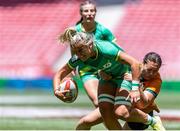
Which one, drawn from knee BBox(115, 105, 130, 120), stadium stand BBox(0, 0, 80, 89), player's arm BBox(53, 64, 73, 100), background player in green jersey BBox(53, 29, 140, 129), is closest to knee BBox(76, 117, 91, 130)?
background player in green jersey BBox(53, 29, 140, 129)

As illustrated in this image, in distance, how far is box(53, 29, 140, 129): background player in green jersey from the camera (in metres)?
7.70

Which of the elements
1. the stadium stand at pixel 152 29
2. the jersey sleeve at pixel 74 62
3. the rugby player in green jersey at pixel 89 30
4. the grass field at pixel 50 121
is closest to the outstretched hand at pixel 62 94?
the jersey sleeve at pixel 74 62

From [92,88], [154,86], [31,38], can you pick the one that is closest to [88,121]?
[92,88]

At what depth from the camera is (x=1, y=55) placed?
24.9 meters

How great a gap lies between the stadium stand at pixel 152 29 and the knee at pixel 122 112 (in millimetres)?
14514

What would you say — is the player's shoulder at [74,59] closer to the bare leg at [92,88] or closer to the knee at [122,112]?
the knee at [122,112]

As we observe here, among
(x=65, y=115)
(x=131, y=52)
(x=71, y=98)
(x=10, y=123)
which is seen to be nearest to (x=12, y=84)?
(x=131, y=52)

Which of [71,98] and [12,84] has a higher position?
[12,84]

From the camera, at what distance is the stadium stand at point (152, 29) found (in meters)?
23.4

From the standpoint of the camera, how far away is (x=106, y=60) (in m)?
7.90

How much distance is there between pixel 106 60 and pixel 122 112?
0.65m

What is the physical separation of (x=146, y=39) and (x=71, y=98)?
15.9 meters

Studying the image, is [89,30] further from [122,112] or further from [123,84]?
[122,112]

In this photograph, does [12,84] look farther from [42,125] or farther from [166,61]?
[42,125]
